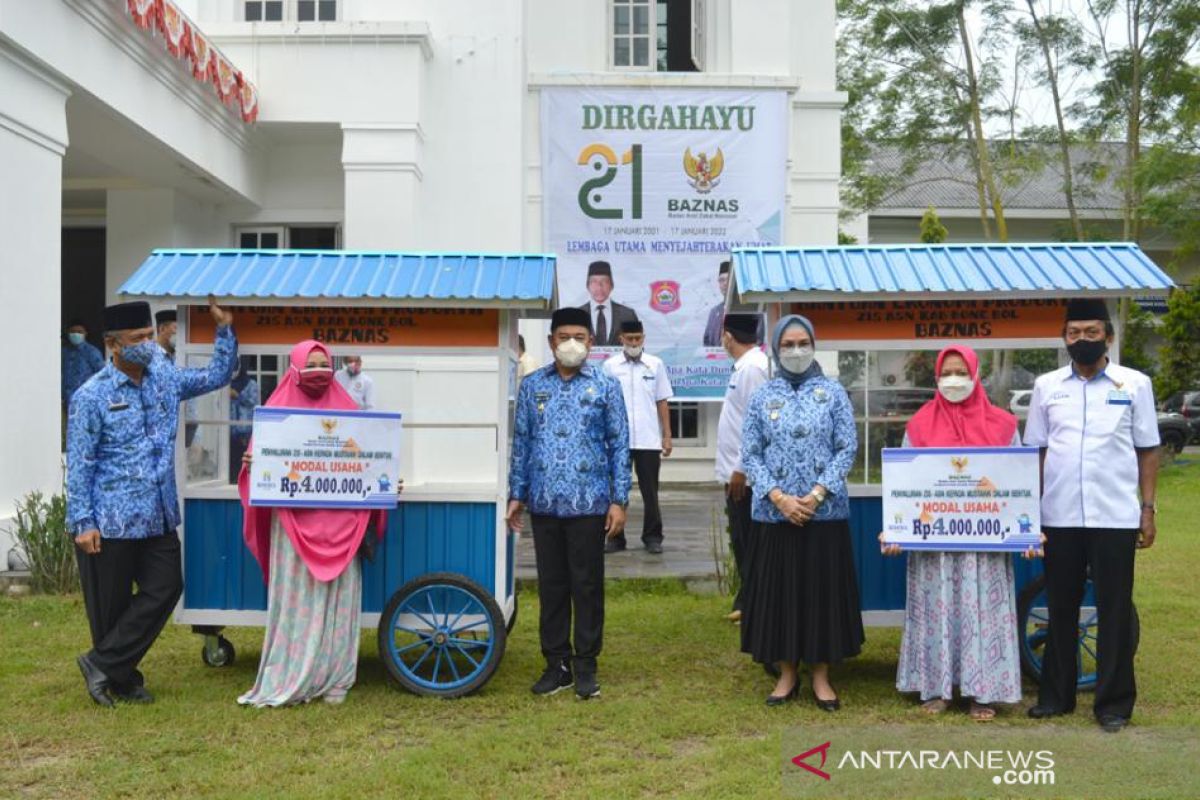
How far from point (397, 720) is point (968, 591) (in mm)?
2711

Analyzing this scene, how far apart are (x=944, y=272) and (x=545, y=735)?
9.71 feet

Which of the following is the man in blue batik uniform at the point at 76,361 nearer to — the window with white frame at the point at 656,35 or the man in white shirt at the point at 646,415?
the man in white shirt at the point at 646,415

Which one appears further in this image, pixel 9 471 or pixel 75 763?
pixel 9 471

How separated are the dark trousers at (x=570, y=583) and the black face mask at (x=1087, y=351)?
237cm

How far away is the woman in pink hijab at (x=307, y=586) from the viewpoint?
6035mm

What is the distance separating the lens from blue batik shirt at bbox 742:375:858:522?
5926mm

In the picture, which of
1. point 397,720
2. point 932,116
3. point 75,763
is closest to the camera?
point 75,763

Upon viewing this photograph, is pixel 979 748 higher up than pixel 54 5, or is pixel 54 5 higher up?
pixel 54 5

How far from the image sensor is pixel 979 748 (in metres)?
5.29

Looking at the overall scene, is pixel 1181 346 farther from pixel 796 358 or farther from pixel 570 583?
pixel 570 583

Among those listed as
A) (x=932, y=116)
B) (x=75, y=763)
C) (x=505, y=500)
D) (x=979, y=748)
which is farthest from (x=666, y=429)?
(x=932, y=116)

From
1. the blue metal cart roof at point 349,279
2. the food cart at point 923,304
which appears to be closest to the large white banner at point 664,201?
the food cart at point 923,304

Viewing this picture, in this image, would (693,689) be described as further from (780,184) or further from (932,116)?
(932,116)

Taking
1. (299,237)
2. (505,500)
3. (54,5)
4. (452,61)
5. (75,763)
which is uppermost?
(452,61)
